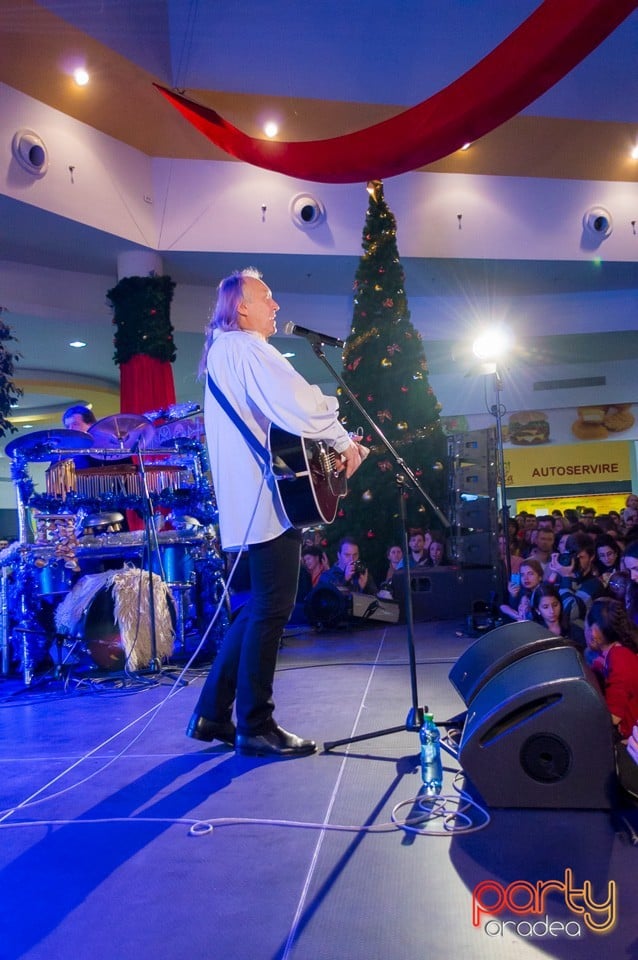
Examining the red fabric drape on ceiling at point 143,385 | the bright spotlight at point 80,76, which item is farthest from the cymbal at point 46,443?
the bright spotlight at point 80,76

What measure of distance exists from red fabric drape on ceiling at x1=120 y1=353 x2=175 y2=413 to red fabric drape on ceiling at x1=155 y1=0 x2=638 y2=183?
9.57 ft

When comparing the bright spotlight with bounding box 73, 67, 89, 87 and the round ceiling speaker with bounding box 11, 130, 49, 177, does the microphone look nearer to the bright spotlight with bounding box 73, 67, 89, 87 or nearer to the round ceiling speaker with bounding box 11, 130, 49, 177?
the round ceiling speaker with bounding box 11, 130, 49, 177

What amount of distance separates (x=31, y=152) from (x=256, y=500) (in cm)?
715

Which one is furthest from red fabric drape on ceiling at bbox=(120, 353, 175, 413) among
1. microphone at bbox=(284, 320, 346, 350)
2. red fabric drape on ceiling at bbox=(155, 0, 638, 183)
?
microphone at bbox=(284, 320, 346, 350)

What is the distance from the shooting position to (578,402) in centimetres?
1557

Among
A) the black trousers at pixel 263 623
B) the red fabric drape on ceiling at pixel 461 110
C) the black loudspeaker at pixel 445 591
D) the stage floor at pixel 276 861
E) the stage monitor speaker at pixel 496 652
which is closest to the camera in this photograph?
the stage floor at pixel 276 861

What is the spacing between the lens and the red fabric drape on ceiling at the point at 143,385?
9.41 m

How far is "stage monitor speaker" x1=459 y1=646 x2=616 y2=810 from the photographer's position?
1995 mm

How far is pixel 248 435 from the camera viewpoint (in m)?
2.72

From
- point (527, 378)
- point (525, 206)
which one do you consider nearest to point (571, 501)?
point (527, 378)

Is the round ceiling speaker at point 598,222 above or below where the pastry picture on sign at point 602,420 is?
above

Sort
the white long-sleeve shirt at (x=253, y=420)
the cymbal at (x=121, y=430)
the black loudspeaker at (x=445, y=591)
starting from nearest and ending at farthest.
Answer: the white long-sleeve shirt at (x=253, y=420) → the cymbal at (x=121, y=430) → the black loudspeaker at (x=445, y=591)

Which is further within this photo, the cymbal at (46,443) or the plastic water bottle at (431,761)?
the cymbal at (46,443)

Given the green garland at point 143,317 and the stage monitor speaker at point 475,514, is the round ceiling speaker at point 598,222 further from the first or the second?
the green garland at point 143,317
